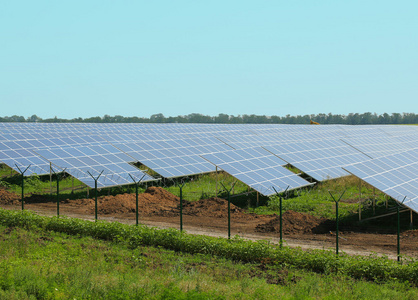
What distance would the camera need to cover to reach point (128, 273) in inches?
508

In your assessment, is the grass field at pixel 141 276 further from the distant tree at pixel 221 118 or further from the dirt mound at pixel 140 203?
the distant tree at pixel 221 118

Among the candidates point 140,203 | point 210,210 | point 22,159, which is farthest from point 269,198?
point 22,159

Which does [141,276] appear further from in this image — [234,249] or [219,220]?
[219,220]

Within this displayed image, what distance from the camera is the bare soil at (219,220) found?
713 inches

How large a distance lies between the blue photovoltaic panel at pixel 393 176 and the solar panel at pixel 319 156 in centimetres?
692

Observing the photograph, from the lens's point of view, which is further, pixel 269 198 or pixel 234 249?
pixel 269 198

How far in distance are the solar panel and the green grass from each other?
1859 cm

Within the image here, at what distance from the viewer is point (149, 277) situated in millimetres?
12773

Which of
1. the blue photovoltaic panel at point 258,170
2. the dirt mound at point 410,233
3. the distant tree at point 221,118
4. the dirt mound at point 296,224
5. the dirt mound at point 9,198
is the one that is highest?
the distant tree at point 221,118

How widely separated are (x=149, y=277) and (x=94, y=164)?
18.2 meters

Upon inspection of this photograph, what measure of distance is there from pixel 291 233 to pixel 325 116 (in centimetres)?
17402

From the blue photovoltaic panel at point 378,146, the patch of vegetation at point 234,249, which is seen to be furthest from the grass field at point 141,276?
the blue photovoltaic panel at point 378,146

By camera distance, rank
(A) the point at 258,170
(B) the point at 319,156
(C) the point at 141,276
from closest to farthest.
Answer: (C) the point at 141,276, (A) the point at 258,170, (B) the point at 319,156

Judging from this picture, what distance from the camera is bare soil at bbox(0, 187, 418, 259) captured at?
1811 cm
